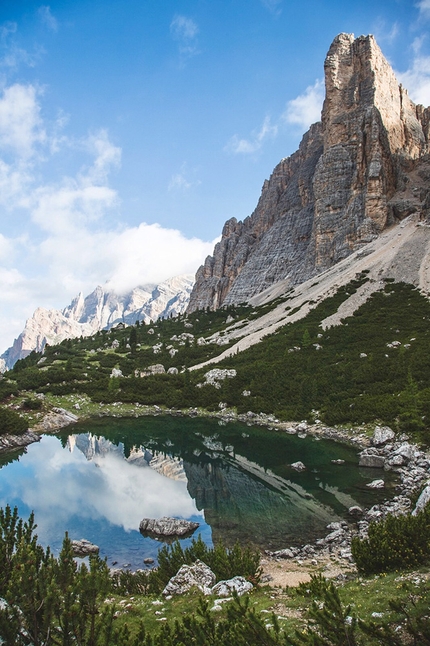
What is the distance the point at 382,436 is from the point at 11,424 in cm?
2719

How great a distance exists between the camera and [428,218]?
2734 inches

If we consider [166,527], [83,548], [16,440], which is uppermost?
[16,440]

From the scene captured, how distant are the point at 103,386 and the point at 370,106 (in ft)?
289

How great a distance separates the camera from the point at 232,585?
930 centimetres

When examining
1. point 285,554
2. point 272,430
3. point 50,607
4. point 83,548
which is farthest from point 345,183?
point 50,607

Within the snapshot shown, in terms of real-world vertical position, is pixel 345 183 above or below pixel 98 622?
above

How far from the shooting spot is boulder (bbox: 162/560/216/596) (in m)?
9.39

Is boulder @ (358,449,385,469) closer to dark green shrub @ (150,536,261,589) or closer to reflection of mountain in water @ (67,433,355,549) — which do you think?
reflection of mountain in water @ (67,433,355,549)

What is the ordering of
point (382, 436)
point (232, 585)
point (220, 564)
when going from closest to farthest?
point (232, 585) → point (220, 564) → point (382, 436)

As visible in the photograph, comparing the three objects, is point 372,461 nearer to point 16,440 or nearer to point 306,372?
point 306,372

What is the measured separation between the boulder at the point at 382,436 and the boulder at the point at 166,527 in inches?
557

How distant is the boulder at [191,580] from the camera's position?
939 centimetres

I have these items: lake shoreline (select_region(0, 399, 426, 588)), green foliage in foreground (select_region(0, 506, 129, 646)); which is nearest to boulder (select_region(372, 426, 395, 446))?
lake shoreline (select_region(0, 399, 426, 588))

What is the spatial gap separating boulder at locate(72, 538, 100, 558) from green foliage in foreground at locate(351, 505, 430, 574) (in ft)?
29.2
